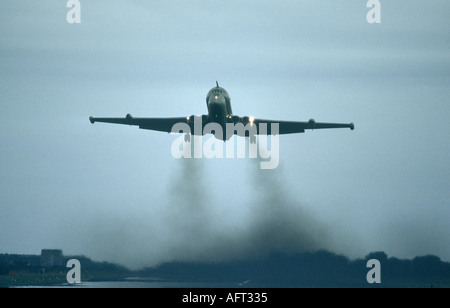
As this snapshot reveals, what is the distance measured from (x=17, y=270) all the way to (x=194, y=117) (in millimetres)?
41343

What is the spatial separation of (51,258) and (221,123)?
36.7 meters

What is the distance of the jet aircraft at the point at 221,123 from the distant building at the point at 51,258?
22739 millimetres

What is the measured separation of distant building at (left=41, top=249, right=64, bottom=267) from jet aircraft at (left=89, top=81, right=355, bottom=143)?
22.7m

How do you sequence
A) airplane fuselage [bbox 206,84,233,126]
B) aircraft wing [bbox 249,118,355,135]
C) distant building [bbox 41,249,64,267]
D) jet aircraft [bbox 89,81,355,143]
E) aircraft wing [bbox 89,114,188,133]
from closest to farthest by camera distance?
airplane fuselage [bbox 206,84,233,126], jet aircraft [bbox 89,81,355,143], aircraft wing [bbox 89,114,188,133], aircraft wing [bbox 249,118,355,135], distant building [bbox 41,249,64,267]

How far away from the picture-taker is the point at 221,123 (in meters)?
108

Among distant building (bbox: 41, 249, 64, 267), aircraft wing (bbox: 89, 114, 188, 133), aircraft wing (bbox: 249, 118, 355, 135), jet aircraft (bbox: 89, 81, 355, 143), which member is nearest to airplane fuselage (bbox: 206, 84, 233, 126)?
jet aircraft (bbox: 89, 81, 355, 143)

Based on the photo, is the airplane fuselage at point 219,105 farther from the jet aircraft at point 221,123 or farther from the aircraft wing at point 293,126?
the aircraft wing at point 293,126

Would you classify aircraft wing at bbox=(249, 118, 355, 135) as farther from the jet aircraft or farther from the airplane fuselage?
the airplane fuselage

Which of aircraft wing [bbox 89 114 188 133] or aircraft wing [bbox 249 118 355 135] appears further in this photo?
aircraft wing [bbox 249 118 355 135]

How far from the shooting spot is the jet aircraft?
106688 mm

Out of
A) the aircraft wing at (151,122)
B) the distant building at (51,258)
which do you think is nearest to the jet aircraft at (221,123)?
the aircraft wing at (151,122)

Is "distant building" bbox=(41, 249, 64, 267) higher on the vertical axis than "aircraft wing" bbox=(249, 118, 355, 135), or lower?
lower
